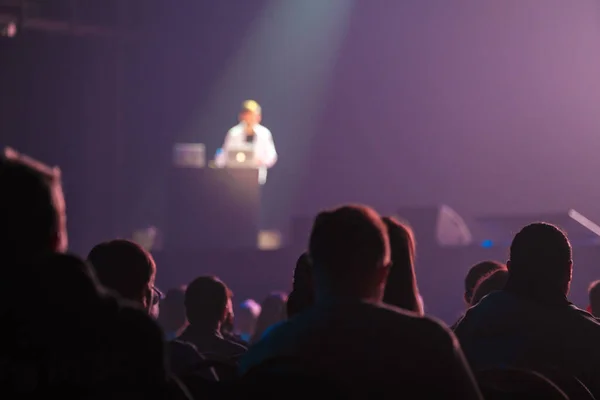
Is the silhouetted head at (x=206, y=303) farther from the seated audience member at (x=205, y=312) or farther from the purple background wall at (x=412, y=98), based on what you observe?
the purple background wall at (x=412, y=98)

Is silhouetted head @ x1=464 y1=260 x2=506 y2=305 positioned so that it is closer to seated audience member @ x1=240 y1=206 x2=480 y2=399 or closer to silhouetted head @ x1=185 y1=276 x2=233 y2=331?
silhouetted head @ x1=185 y1=276 x2=233 y2=331

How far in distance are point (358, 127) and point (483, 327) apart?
465 inches

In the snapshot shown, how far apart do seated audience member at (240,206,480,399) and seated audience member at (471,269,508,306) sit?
2.01 m

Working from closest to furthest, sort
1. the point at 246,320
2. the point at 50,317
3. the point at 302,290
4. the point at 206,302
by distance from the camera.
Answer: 1. the point at 50,317
2. the point at 302,290
3. the point at 206,302
4. the point at 246,320

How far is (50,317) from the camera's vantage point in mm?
1330

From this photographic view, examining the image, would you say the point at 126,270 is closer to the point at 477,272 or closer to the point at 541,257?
the point at 541,257

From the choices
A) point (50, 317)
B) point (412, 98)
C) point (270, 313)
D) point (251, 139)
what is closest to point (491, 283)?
point (270, 313)

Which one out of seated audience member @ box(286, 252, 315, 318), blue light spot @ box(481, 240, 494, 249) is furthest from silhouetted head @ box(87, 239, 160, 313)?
blue light spot @ box(481, 240, 494, 249)

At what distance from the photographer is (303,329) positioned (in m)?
1.78

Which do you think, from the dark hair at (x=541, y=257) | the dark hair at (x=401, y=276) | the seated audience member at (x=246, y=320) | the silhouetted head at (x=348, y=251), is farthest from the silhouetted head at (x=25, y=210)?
the seated audience member at (x=246, y=320)

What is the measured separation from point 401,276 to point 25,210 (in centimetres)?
137

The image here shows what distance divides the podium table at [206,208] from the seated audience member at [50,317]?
→ 7.16 meters

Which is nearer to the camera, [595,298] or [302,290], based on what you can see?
[302,290]

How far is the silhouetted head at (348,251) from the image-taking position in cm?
184
